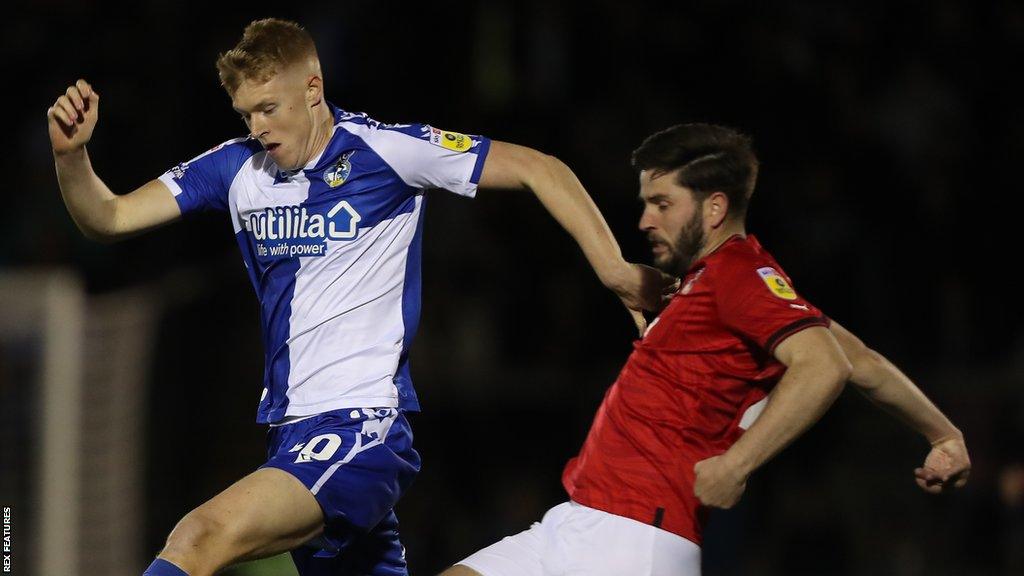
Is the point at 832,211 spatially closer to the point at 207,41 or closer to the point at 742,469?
the point at 207,41

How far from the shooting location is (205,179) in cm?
464

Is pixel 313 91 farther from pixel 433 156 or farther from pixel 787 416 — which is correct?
pixel 787 416

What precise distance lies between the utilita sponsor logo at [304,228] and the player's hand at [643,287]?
82cm

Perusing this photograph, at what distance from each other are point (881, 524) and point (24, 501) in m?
4.85

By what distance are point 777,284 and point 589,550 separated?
0.87 metres

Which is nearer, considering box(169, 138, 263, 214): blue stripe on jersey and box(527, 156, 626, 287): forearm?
box(527, 156, 626, 287): forearm

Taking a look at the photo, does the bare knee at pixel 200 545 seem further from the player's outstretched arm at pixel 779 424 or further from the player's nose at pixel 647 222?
the player's nose at pixel 647 222

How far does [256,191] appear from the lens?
454 cm

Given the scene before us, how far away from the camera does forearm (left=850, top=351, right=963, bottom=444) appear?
415 centimetres

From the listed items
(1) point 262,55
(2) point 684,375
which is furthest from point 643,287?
(1) point 262,55

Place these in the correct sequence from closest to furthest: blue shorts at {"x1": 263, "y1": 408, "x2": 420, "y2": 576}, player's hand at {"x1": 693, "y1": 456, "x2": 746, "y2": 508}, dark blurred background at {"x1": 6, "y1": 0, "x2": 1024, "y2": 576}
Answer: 1. player's hand at {"x1": 693, "y1": 456, "x2": 746, "y2": 508}
2. blue shorts at {"x1": 263, "y1": 408, "x2": 420, "y2": 576}
3. dark blurred background at {"x1": 6, "y1": 0, "x2": 1024, "y2": 576}

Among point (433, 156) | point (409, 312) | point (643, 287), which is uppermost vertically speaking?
point (433, 156)

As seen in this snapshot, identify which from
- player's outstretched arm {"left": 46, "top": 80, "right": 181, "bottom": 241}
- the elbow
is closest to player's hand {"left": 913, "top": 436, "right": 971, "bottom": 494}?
the elbow

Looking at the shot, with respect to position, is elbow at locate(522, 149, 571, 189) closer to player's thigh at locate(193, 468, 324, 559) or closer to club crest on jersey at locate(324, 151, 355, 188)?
club crest on jersey at locate(324, 151, 355, 188)
